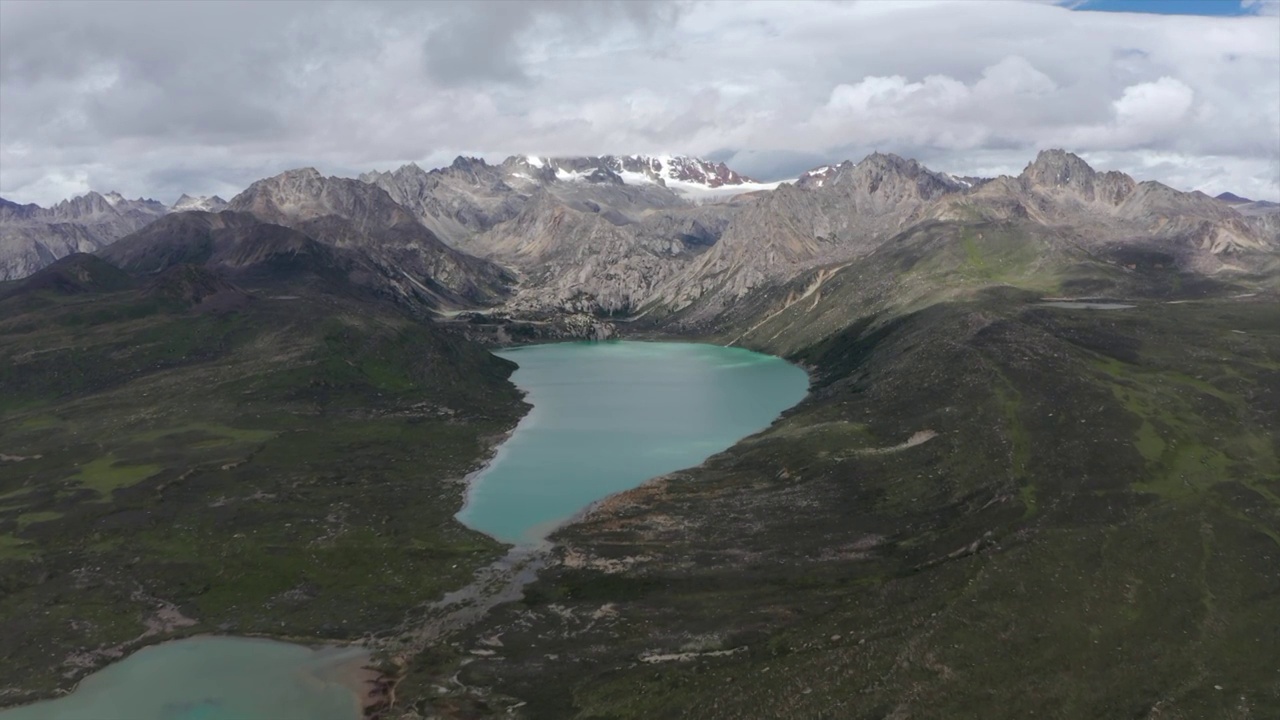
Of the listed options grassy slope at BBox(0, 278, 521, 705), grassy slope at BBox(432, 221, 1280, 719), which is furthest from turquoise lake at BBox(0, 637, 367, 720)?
grassy slope at BBox(432, 221, 1280, 719)

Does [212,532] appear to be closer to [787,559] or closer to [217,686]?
[217,686]

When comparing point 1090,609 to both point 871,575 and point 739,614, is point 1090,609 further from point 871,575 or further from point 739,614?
point 739,614

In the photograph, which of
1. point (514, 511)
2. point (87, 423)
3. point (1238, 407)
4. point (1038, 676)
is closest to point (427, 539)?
point (514, 511)

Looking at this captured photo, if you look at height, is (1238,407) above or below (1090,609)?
above

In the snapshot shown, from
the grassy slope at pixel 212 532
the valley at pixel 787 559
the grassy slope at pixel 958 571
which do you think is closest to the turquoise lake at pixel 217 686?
the valley at pixel 787 559

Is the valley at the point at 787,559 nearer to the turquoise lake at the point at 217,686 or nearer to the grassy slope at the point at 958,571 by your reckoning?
the grassy slope at the point at 958,571

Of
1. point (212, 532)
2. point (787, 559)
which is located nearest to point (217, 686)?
point (212, 532)
